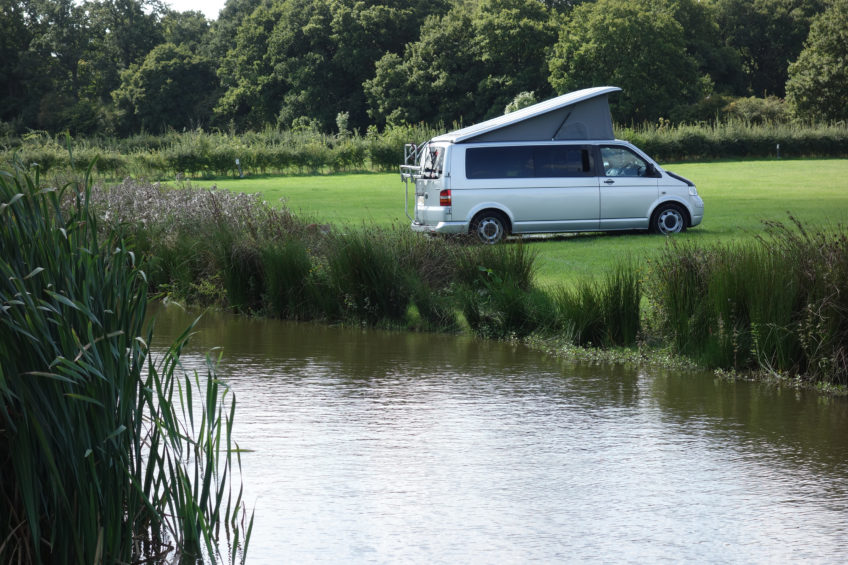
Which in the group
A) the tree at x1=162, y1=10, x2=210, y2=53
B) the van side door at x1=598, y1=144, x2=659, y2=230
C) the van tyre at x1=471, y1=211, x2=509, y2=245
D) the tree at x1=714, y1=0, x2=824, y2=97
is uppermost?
the tree at x1=162, y1=10, x2=210, y2=53

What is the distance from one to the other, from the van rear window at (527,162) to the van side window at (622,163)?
347 millimetres

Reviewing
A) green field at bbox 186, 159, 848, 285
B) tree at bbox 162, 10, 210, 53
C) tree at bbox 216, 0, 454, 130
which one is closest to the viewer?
green field at bbox 186, 159, 848, 285

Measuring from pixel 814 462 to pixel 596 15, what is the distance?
67.6 metres

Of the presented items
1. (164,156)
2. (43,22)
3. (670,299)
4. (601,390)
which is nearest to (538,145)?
(670,299)

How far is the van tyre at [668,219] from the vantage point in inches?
731

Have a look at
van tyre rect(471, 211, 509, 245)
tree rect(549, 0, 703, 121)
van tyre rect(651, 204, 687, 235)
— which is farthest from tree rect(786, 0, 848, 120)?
van tyre rect(471, 211, 509, 245)

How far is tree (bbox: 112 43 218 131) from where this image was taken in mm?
80438

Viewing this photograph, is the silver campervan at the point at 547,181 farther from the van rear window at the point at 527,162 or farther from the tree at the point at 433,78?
the tree at the point at 433,78

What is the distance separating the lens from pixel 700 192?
2998 cm

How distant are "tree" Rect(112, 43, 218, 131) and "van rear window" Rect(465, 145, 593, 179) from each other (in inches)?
2538

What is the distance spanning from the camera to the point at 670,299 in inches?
376

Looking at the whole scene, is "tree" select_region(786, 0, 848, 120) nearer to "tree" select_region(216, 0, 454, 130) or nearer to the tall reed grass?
"tree" select_region(216, 0, 454, 130)

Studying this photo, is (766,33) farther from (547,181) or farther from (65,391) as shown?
(65,391)

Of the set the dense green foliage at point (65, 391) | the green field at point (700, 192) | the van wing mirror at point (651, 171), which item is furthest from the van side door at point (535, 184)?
the dense green foliage at point (65, 391)
